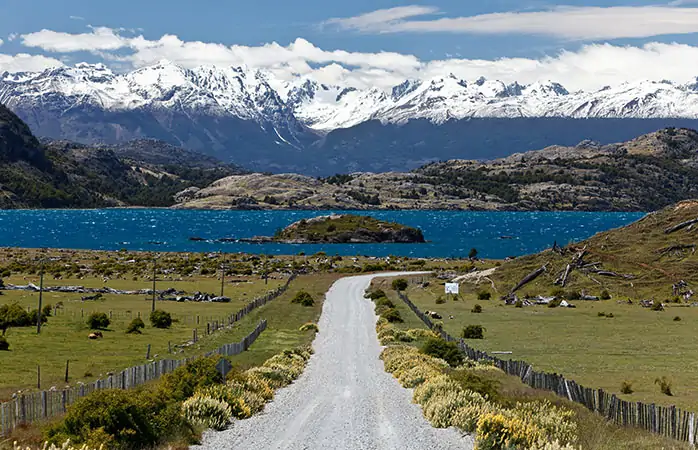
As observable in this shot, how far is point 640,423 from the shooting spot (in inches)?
1053

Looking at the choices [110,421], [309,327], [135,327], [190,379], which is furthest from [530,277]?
[110,421]

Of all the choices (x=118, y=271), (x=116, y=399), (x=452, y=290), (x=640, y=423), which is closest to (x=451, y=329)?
(x=452, y=290)

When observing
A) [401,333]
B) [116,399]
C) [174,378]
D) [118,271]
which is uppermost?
[116,399]

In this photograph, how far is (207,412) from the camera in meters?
31.0

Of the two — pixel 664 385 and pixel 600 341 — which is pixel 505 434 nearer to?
pixel 664 385

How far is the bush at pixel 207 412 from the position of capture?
30.3 meters

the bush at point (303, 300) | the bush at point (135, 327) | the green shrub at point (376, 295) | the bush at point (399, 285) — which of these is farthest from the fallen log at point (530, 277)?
the bush at point (135, 327)

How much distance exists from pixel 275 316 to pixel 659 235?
169ft

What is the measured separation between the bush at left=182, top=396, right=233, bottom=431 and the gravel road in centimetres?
52

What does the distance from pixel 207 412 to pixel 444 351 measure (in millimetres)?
21893

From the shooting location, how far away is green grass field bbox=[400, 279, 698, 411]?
41844 millimetres

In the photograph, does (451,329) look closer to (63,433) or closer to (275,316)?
(275,316)

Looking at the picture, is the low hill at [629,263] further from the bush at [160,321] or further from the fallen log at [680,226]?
the bush at [160,321]

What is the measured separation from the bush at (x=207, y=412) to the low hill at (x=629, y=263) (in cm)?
6595
